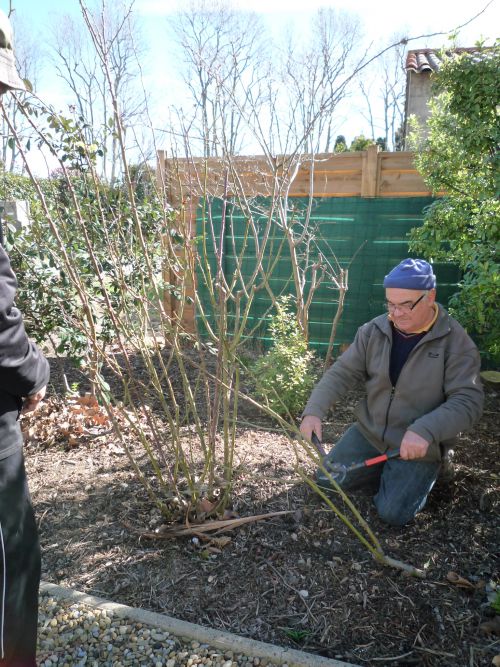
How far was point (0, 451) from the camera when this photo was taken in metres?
1.50

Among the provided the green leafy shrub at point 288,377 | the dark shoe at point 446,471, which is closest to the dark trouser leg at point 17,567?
the dark shoe at point 446,471

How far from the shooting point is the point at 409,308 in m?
2.59

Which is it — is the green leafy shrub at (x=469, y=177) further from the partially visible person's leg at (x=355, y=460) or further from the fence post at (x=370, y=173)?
the partially visible person's leg at (x=355, y=460)

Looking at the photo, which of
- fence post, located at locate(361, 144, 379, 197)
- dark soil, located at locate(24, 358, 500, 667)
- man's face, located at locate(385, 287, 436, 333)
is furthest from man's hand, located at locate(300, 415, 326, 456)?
fence post, located at locate(361, 144, 379, 197)

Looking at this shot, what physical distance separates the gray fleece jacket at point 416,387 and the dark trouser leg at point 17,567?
1441 millimetres

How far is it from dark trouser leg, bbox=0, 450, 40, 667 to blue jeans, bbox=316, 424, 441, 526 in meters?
1.43

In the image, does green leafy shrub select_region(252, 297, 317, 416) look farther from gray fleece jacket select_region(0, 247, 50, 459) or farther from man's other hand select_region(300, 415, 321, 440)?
gray fleece jacket select_region(0, 247, 50, 459)

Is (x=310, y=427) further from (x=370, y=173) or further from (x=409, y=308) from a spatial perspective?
(x=370, y=173)

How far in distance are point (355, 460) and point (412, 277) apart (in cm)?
109

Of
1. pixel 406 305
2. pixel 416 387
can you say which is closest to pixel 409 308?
pixel 406 305

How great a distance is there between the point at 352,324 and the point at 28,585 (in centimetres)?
489

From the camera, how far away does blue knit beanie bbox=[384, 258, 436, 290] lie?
100 inches

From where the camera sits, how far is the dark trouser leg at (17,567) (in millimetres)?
1523

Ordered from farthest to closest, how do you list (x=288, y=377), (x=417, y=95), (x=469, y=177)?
(x=417, y=95), (x=288, y=377), (x=469, y=177)
